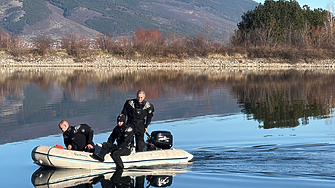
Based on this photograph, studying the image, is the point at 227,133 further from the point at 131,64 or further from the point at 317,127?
the point at 131,64

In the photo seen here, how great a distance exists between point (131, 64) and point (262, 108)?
39.5 metres

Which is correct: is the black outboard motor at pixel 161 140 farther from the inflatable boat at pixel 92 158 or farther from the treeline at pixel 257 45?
the treeline at pixel 257 45

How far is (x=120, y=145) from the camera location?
37.1 feet

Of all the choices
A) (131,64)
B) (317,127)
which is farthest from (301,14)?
(317,127)

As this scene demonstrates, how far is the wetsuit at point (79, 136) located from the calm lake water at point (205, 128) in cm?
69

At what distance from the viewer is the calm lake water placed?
10.5 meters

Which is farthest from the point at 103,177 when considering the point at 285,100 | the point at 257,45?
the point at 257,45

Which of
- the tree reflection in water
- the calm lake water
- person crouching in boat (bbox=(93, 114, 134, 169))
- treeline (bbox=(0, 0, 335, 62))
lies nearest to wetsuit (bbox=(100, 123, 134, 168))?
person crouching in boat (bbox=(93, 114, 134, 169))

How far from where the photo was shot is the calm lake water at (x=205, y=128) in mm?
10516

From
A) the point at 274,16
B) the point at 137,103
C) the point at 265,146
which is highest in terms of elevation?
the point at 274,16

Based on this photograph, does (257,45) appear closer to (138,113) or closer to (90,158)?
(138,113)

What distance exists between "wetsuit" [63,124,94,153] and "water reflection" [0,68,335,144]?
385cm

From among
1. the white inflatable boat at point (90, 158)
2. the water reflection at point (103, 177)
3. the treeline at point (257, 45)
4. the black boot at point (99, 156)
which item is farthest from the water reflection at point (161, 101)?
the treeline at point (257, 45)

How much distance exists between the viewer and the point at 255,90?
29.1 m
